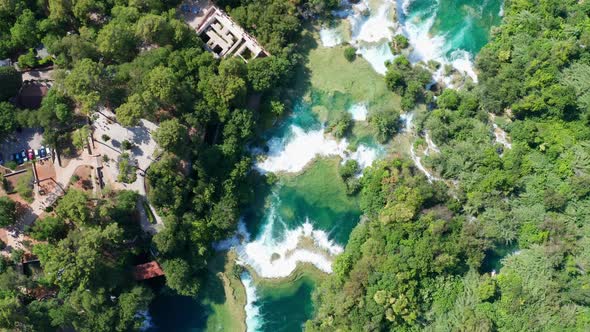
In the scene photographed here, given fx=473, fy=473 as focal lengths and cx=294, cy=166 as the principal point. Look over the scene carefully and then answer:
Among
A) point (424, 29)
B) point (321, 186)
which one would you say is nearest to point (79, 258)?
point (321, 186)

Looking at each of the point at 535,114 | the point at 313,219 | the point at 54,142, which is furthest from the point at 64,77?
the point at 535,114

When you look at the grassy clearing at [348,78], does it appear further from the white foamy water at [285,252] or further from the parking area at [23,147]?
the parking area at [23,147]

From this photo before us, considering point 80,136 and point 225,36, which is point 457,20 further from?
point 80,136

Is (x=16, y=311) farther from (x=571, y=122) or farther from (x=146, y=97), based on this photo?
(x=571, y=122)

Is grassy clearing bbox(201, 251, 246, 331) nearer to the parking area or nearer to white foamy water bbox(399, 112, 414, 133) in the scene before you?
the parking area

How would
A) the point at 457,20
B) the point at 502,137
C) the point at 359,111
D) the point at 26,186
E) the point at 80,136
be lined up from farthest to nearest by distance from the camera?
the point at 457,20 → the point at 359,111 → the point at 502,137 → the point at 26,186 → the point at 80,136

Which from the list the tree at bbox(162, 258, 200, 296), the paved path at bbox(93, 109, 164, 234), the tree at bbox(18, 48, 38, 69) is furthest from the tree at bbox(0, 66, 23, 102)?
the tree at bbox(162, 258, 200, 296)
